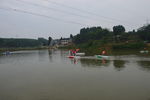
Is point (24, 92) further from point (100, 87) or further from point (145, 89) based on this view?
point (145, 89)

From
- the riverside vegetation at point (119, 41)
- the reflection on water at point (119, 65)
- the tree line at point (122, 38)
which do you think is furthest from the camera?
the tree line at point (122, 38)

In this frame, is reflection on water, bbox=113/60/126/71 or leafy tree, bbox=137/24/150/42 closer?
reflection on water, bbox=113/60/126/71

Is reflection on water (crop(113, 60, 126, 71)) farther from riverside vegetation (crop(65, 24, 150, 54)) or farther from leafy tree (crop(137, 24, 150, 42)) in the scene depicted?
leafy tree (crop(137, 24, 150, 42))

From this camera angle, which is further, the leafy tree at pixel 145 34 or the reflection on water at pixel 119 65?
the leafy tree at pixel 145 34

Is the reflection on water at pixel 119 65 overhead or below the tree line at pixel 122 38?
below

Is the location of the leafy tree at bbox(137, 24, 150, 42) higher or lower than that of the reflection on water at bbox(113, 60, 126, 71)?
higher

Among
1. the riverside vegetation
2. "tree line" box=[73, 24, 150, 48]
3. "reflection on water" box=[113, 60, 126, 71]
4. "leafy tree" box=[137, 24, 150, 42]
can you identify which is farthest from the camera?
"leafy tree" box=[137, 24, 150, 42]

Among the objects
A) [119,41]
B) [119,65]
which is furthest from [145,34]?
[119,65]

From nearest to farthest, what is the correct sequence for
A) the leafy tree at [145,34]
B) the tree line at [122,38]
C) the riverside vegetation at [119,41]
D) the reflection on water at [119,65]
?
the reflection on water at [119,65]
the riverside vegetation at [119,41]
the tree line at [122,38]
the leafy tree at [145,34]

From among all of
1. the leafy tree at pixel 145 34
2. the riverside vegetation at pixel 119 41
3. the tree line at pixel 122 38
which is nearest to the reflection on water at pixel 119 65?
the riverside vegetation at pixel 119 41

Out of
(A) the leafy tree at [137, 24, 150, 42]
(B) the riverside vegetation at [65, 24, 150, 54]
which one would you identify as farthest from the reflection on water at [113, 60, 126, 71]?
(A) the leafy tree at [137, 24, 150, 42]

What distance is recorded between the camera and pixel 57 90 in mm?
9891

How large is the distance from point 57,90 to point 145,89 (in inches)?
220

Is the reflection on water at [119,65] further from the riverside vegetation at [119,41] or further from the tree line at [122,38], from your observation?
the tree line at [122,38]
